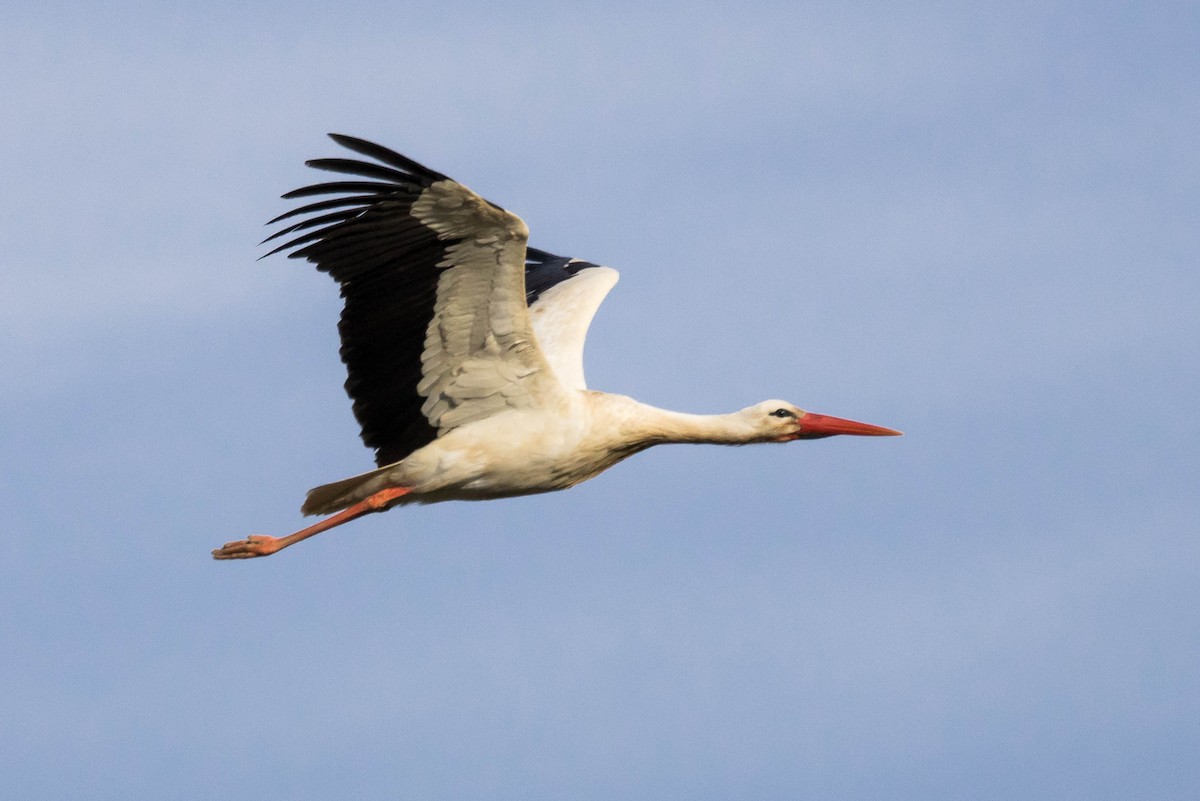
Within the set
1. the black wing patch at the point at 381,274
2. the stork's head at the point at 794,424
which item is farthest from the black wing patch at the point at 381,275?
the stork's head at the point at 794,424

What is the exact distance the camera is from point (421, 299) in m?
13.2

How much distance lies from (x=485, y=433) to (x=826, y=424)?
8.15 feet

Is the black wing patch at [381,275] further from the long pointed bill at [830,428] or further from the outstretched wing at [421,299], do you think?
the long pointed bill at [830,428]

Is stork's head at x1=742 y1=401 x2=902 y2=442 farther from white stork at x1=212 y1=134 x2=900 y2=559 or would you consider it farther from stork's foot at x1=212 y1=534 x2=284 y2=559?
stork's foot at x1=212 y1=534 x2=284 y2=559

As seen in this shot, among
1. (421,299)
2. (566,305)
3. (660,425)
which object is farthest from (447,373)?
(566,305)

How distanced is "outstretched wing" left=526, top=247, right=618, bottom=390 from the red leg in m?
1.52

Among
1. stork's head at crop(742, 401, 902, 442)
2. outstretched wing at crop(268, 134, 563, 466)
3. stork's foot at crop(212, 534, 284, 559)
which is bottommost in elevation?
stork's foot at crop(212, 534, 284, 559)

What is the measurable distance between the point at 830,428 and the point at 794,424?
302mm

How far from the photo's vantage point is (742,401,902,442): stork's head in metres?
14.6

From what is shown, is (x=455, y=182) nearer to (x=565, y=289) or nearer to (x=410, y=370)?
(x=410, y=370)

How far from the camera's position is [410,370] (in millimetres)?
13594

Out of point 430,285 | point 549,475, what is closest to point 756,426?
point 549,475

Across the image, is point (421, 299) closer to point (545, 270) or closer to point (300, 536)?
point (300, 536)

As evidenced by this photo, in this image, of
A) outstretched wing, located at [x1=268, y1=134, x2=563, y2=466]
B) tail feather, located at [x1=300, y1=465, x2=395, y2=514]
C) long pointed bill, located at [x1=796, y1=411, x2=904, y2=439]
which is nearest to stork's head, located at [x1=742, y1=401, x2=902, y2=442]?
long pointed bill, located at [x1=796, y1=411, x2=904, y2=439]
